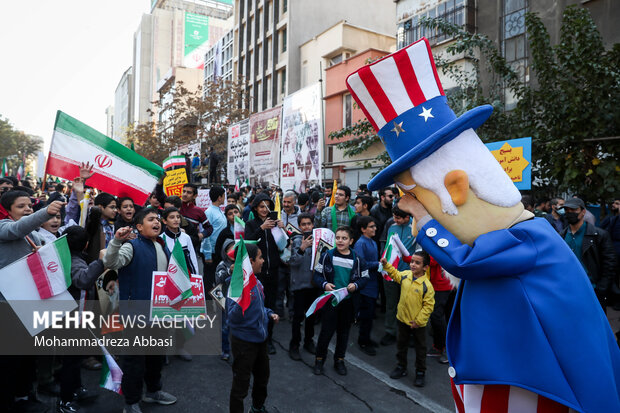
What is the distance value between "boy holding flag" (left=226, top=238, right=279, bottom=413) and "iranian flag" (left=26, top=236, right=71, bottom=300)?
4.45 ft

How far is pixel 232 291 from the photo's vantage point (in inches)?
134

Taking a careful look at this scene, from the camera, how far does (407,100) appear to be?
203 cm

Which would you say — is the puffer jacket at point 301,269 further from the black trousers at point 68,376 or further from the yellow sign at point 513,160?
the yellow sign at point 513,160

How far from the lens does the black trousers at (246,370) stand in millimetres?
3391

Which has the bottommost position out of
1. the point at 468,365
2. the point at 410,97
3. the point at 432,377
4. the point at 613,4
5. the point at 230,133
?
the point at 432,377

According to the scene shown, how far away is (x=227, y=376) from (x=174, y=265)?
1451 millimetres

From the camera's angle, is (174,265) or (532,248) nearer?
(532,248)

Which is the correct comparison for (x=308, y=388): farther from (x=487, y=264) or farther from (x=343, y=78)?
(x=343, y=78)

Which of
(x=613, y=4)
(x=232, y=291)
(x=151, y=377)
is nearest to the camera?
(x=232, y=291)

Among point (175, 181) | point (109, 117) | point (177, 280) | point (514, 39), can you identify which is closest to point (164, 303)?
point (177, 280)

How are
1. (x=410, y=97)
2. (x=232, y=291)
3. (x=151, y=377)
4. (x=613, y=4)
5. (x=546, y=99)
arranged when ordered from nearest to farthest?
(x=410, y=97), (x=232, y=291), (x=151, y=377), (x=546, y=99), (x=613, y=4)

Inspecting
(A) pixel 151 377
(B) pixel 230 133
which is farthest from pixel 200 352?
(B) pixel 230 133

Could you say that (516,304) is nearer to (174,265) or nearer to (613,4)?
(174,265)

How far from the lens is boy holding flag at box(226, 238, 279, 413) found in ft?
11.2
